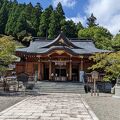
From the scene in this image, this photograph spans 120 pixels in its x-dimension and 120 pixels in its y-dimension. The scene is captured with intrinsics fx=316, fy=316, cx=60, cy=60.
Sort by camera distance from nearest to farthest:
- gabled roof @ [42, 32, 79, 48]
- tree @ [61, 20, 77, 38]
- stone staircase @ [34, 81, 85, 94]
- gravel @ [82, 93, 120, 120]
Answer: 1. gravel @ [82, 93, 120, 120]
2. stone staircase @ [34, 81, 85, 94]
3. gabled roof @ [42, 32, 79, 48]
4. tree @ [61, 20, 77, 38]

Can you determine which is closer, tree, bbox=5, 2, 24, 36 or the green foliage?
the green foliage

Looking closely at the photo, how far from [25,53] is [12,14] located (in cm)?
5536

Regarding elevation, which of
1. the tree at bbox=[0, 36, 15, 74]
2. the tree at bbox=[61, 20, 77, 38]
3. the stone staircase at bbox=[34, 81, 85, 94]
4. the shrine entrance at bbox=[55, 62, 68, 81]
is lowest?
the stone staircase at bbox=[34, 81, 85, 94]

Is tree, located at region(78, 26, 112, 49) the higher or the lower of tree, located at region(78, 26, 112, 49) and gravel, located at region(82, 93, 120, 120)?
the higher

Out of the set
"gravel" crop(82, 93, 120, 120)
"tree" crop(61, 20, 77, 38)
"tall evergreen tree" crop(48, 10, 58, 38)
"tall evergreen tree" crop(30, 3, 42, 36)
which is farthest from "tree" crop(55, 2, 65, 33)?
"gravel" crop(82, 93, 120, 120)

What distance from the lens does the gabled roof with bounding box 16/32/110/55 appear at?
3400 centimetres

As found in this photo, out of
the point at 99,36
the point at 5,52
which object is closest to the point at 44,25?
the point at 99,36

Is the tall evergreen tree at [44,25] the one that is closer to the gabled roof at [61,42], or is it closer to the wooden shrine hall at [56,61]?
the gabled roof at [61,42]

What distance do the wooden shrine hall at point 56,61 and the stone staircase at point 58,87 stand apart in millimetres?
3536

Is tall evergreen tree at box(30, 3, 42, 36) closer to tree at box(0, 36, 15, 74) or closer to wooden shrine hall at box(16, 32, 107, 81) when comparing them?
wooden shrine hall at box(16, 32, 107, 81)

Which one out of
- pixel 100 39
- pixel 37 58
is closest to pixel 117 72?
pixel 37 58

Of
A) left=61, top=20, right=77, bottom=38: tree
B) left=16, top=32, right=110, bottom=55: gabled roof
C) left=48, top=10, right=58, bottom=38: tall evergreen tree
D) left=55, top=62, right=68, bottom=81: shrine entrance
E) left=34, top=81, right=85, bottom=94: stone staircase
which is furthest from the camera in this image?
left=48, top=10, right=58, bottom=38: tall evergreen tree

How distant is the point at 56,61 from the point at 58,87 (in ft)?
18.1

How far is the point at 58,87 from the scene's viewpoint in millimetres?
29891
